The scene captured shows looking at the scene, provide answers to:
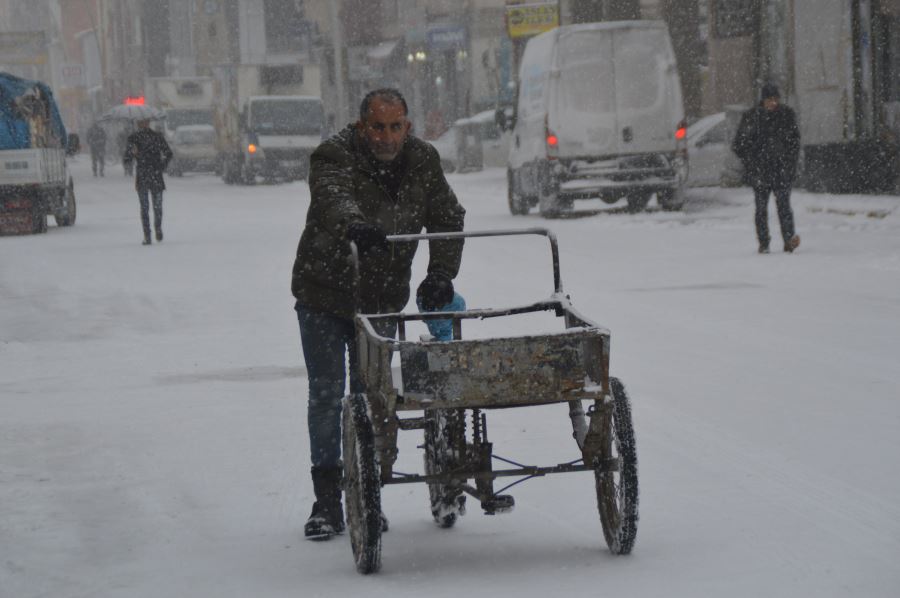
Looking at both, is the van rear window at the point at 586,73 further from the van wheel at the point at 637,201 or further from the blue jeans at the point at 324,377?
the blue jeans at the point at 324,377

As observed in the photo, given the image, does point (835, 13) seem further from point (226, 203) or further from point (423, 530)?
point (423, 530)

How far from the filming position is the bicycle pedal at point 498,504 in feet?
17.3

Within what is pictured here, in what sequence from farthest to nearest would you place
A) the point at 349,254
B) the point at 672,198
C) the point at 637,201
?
the point at 637,201 < the point at 672,198 < the point at 349,254

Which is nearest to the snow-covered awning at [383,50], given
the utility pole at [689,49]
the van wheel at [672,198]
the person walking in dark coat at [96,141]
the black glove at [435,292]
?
the person walking in dark coat at [96,141]

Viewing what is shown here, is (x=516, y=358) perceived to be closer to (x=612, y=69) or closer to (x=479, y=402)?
(x=479, y=402)

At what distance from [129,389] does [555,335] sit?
17.2 ft

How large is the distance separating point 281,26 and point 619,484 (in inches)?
3048

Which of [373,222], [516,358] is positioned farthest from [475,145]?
[516,358]

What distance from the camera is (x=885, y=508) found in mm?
6023

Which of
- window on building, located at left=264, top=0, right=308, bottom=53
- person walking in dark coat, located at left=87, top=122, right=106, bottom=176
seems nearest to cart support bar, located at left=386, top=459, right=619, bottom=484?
person walking in dark coat, located at left=87, top=122, right=106, bottom=176

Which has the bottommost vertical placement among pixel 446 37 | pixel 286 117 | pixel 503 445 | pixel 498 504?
pixel 503 445

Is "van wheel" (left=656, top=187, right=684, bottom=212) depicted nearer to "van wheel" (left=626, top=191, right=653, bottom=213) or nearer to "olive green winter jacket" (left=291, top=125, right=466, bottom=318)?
"van wheel" (left=626, top=191, right=653, bottom=213)

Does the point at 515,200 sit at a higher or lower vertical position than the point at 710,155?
lower

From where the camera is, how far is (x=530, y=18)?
135 ft
